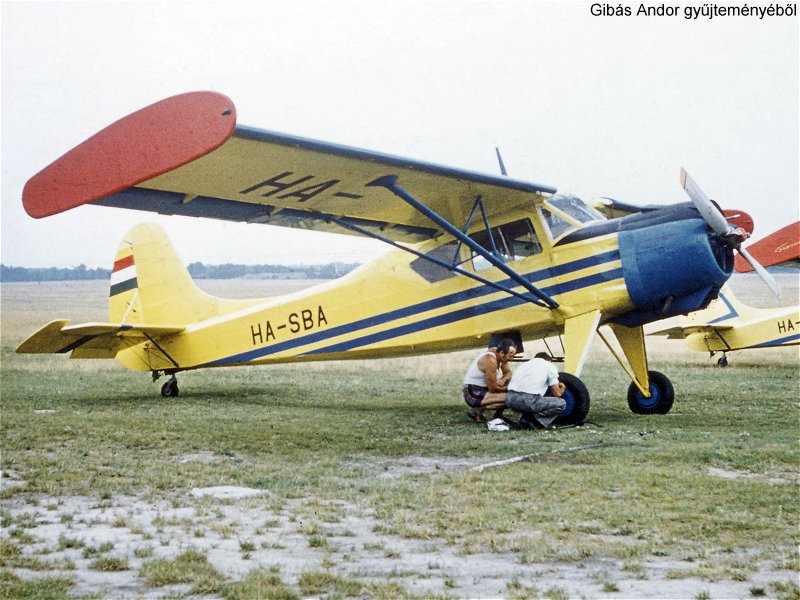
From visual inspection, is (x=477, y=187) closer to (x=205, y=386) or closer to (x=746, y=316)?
(x=205, y=386)

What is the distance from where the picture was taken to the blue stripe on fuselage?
30.1ft

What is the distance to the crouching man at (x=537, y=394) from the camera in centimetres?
851

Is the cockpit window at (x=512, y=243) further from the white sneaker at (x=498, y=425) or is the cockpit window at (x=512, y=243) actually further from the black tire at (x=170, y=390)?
the black tire at (x=170, y=390)

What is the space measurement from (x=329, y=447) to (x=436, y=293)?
3.30 metres

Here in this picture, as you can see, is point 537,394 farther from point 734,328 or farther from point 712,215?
point 734,328

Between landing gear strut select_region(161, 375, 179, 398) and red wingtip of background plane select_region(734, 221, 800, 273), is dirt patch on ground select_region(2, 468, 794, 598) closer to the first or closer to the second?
landing gear strut select_region(161, 375, 179, 398)

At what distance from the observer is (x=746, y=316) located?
2069cm

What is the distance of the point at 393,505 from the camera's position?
5.05 m

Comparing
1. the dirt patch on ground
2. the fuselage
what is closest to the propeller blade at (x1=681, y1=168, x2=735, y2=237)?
the fuselage

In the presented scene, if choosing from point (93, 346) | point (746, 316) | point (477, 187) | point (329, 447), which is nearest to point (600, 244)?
point (477, 187)

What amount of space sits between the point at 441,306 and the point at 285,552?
655cm

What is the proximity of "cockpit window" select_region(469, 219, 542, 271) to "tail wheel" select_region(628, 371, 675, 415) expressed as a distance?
241cm

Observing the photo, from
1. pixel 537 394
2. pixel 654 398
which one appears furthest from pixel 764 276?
pixel 537 394

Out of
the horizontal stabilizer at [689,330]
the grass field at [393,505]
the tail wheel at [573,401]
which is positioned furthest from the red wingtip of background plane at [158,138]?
the horizontal stabilizer at [689,330]
